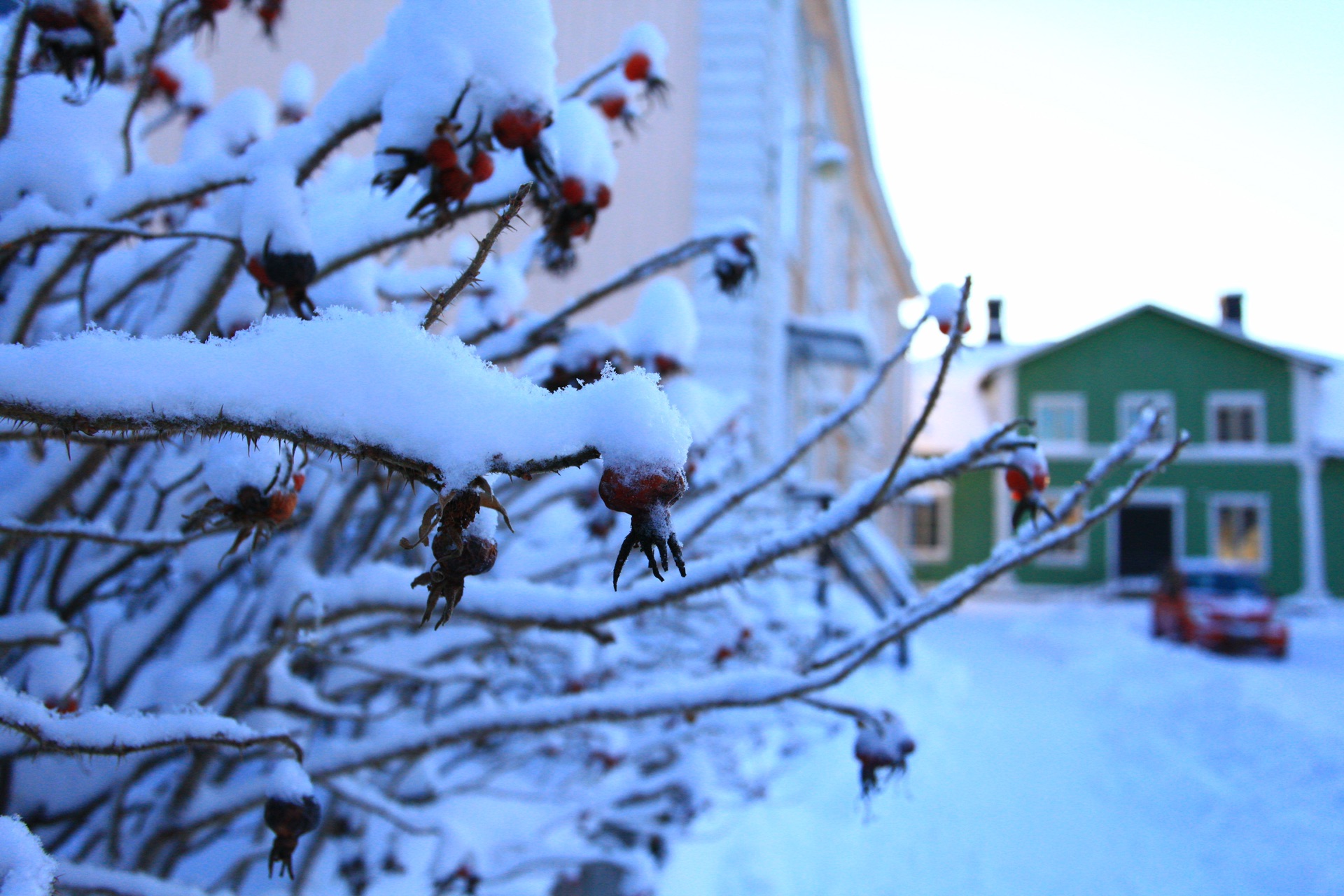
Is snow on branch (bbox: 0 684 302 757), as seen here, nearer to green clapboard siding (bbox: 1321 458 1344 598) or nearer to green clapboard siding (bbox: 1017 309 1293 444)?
green clapboard siding (bbox: 1017 309 1293 444)

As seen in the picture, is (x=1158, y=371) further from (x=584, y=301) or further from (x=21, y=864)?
(x=21, y=864)

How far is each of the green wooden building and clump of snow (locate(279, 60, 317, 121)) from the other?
1974 cm

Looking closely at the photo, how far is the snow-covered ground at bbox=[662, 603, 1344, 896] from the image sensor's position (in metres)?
2.75

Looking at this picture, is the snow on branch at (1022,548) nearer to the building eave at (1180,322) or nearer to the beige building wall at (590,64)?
the beige building wall at (590,64)

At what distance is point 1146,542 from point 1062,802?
2058 centimetres

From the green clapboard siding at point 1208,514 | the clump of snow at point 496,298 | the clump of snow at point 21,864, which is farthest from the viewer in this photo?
the green clapboard siding at point 1208,514

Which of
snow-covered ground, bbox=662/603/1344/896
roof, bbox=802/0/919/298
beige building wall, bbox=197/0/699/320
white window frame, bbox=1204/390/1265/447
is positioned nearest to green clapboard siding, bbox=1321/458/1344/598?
white window frame, bbox=1204/390/1265/447

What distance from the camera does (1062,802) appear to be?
4031 millimetres

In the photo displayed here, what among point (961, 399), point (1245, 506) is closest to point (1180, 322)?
point (1245, 506)

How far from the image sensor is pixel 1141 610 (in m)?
18.9

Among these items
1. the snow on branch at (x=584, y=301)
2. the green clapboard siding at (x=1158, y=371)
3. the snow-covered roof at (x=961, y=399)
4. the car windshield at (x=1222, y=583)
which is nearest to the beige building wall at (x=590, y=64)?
the snow on branch at (x=584, y=301)

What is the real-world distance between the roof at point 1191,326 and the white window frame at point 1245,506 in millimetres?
3298

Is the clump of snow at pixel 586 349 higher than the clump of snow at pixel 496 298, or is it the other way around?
the clump of snow at pixel 496 298

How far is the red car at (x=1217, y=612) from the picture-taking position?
12.6 metres
